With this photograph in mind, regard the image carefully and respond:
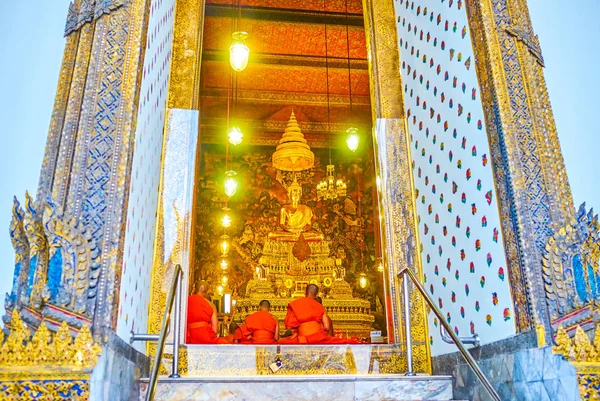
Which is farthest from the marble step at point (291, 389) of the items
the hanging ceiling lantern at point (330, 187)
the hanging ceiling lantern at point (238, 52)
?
the hanging ceiling lantern at point (330, 187)

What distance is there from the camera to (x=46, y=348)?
3.01 metres

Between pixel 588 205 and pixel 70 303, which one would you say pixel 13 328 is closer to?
pixel 70 303

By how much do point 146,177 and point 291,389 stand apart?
2.29 metres

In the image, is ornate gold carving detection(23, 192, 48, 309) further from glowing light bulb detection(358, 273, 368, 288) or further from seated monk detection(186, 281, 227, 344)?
glowing light bulb detection(358, 273, 368, 288)

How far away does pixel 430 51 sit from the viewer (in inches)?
246

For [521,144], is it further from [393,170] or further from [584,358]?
[393,170]

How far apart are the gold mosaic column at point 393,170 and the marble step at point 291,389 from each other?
1250 mm

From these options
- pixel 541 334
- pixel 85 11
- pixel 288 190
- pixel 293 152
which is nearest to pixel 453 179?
pixel 541 334

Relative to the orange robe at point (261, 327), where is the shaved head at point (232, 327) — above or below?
above

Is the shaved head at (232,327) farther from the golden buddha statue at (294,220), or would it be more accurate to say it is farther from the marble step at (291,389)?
the marble step at (291,389)

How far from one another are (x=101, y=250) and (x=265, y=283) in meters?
10.6

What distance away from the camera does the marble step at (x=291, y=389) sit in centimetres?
450

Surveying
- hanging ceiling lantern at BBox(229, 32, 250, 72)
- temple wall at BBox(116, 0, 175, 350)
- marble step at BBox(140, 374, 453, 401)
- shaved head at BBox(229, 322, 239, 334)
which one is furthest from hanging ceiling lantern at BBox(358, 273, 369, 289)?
marble step at BBox(140, 374, 453, 401)

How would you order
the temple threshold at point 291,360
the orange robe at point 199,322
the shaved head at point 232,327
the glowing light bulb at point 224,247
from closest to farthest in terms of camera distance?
1. the temple threshold at point 291,360
2. the orange robe at point 199,322
3. the shaved head at point 232,327
4. the glowing light bulb at point 224,247
